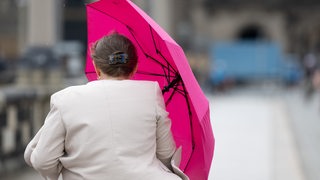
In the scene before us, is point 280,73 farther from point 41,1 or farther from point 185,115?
point 185,115

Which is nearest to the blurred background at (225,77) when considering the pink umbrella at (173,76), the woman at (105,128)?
the pink umbrella at (173,76)

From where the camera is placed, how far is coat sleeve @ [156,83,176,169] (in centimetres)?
337

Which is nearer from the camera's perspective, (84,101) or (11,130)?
(84,101)

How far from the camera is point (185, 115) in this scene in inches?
145

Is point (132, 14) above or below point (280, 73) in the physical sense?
above

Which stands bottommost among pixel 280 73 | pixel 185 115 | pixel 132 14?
pixel 280 73

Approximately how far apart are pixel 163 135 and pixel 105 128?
328 millimetres

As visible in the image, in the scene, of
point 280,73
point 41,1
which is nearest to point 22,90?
point 41,1

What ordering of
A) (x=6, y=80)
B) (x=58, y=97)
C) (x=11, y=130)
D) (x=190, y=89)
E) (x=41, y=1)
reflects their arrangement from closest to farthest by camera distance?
(x=58, y=97), (x=190, y=89), (x=11, y=130), (x=41, y=1), (x=6, y=80)

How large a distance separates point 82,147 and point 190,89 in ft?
2.13

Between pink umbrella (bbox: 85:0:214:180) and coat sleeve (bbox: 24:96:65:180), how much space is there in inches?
25.7

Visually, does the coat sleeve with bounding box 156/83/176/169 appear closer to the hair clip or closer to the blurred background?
the hair clip

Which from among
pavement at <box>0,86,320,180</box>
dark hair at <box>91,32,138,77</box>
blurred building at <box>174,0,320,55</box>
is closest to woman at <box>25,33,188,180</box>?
dark hair at <box>91,32,138,77</box>

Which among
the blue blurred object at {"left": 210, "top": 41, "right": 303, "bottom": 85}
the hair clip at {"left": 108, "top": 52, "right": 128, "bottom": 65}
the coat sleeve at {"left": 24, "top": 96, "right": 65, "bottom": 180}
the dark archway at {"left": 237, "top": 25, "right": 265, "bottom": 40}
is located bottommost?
the blue blurred object at {"left": 210, "top": 41, "right": 303, "bottom": 85}
